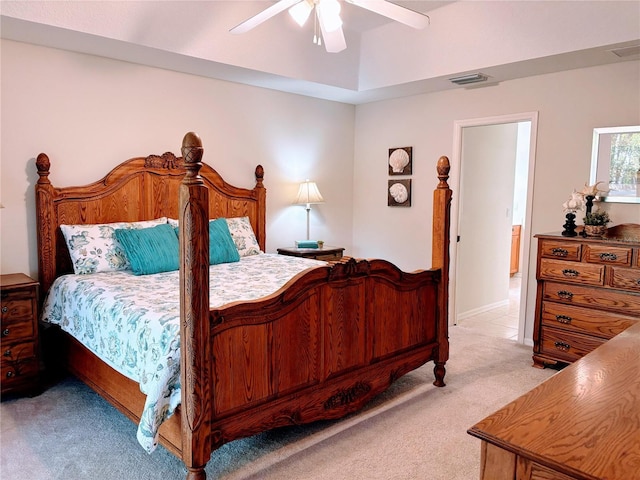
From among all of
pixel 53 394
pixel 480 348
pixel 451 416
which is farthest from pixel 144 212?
pixel 480 348

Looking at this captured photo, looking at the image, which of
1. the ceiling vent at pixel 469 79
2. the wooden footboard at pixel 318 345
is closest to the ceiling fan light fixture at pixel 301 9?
the wooden footboard at pixel 318 345

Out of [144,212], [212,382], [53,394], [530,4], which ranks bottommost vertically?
[53,394]

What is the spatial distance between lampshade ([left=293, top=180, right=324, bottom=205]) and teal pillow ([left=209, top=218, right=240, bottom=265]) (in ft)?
3.66

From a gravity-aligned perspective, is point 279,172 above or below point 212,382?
above

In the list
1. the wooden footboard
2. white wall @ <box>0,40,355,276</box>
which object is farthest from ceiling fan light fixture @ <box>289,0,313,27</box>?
white wall @ <box>0,40,355,276</box>

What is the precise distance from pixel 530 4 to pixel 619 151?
4.26 feet

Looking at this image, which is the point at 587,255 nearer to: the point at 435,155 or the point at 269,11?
the point at 435,155

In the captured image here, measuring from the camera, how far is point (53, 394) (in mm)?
3172

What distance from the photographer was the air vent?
333cm

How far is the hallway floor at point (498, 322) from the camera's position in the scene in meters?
4.72

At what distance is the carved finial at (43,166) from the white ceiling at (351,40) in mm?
788

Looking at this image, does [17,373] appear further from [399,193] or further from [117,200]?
[399,193]

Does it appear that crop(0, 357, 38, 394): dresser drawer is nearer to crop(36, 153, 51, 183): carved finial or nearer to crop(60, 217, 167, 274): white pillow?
crop(60, 217, 167, 274): white pillow

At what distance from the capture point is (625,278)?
3.29m
